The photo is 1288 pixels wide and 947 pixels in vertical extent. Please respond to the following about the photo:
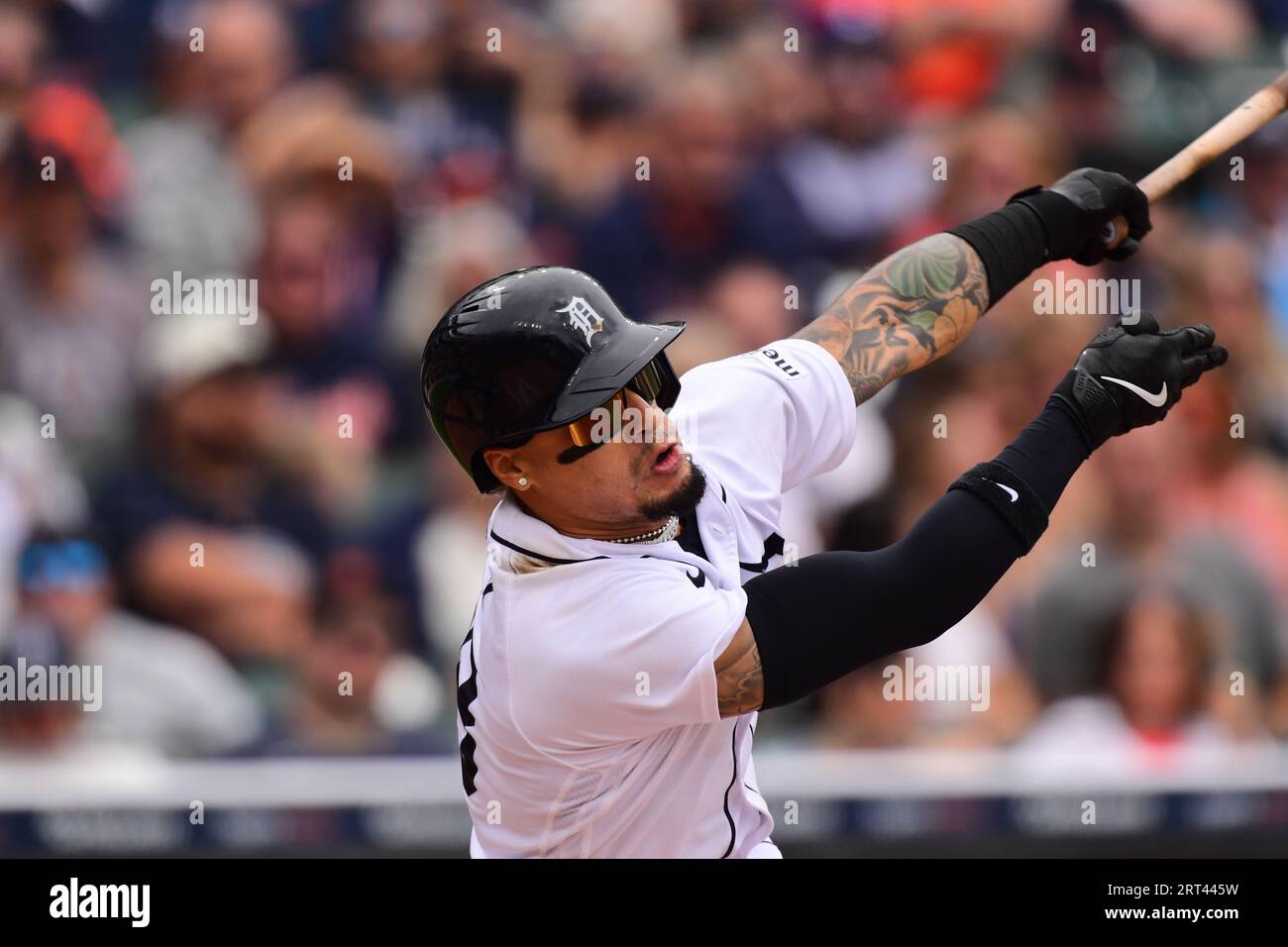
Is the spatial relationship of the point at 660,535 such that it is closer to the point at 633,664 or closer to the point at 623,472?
the point at 623,472

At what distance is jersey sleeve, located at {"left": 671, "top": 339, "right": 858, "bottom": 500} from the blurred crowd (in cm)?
254

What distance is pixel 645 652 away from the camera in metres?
2.69

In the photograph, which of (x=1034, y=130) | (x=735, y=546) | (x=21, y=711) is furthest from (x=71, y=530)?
(x=1034, y=130)

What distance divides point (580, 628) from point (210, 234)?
362cm

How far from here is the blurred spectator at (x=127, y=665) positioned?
5.29 metres

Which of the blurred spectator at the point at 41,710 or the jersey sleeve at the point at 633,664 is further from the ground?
the jersey sleeve at the point at 633,664

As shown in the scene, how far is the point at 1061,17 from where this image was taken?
22.0 ft

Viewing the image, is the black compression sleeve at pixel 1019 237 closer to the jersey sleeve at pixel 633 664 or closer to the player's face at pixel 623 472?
the player's face at pixel 623 472

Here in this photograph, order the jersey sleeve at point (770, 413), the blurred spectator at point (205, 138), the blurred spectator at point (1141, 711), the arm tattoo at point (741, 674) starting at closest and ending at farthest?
the arm tattoo at point (741, 674) → the jersey sleeve at point (770, 413) → the blurred spectator at point (1141, 711) → the blurred spectator at point (205, 138)

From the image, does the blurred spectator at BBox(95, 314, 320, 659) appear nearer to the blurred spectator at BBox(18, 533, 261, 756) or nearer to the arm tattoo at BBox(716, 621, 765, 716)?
the blurred spectator at BBox(18, 533, 261, 756)

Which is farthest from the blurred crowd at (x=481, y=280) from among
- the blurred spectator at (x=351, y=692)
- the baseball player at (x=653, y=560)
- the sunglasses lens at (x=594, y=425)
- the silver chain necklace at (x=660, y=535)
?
the sunglasses lens at (x=594, y=425)

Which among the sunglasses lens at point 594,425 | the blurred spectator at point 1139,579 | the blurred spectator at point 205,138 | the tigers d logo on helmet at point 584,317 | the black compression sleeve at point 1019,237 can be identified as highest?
the blurred spectator at point 205,138

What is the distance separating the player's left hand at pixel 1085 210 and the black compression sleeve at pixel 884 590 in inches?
26.3

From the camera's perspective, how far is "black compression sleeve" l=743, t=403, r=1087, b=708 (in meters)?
2.65
